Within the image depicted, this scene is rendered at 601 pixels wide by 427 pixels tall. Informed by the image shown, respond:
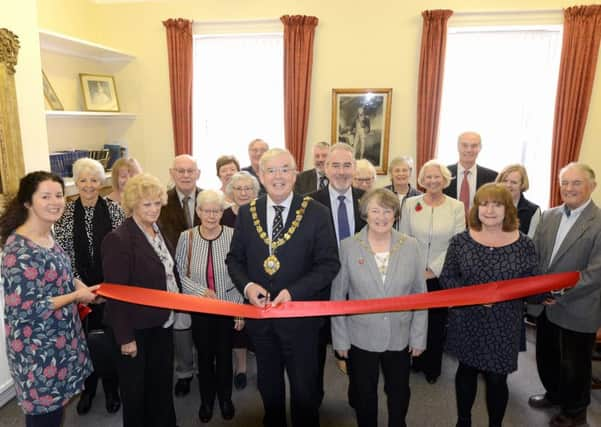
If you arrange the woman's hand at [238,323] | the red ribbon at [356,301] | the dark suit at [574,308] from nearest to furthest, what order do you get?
the red ribbon at [356,301] < the dark suit at [574,308] < the woman's hand at [238,323]

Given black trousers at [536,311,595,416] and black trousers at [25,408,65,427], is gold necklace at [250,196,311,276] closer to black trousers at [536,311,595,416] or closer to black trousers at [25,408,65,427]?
black trousers at [25,408,65,427]

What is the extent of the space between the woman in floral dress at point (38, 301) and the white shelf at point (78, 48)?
Result: 3282 millimetres

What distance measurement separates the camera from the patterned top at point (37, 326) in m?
1.94

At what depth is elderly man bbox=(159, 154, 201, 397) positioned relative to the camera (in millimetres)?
3306

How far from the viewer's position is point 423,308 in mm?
2279

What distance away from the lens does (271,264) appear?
2.26m

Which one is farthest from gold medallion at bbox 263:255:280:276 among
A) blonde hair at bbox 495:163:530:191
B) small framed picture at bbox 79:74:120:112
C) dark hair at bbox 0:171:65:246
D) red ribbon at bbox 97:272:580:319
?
small framed picture at bbox 79:74:120:112

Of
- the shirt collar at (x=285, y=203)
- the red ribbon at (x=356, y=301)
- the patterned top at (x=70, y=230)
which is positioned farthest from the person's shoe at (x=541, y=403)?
the patterned top at (x=70, y=230)

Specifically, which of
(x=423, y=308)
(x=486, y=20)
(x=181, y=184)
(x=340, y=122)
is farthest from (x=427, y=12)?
(x=423, y=308)

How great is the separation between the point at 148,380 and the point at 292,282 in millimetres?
1070

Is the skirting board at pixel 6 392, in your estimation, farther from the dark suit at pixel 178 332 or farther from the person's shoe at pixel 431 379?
the person's shoe at pixel 431 379

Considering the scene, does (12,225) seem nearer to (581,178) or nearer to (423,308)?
(423,308)

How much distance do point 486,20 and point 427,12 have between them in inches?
29.8

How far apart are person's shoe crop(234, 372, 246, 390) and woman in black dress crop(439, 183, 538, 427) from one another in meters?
1.79
